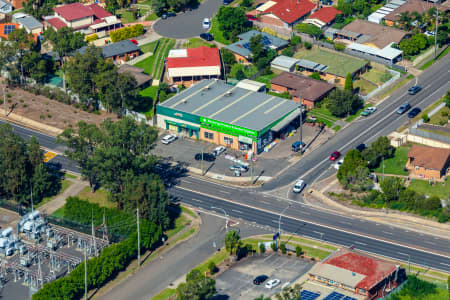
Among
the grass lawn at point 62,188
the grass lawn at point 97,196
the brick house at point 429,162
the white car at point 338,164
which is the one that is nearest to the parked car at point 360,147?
the white car at point 338,164

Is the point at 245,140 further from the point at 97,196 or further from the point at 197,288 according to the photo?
the point at 197,288

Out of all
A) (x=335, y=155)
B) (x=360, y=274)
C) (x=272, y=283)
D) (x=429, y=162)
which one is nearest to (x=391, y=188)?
(x=429, y=162)

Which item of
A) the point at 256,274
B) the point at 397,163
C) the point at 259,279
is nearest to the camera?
the point at 259,279

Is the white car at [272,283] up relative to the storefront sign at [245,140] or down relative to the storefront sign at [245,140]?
down

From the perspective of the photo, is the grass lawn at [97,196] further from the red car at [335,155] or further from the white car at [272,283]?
the red car at [335,155]

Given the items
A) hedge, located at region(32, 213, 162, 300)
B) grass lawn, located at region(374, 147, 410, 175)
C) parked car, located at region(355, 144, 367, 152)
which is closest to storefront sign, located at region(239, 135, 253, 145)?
parked car, located at region(355, 144, 367, 152)
